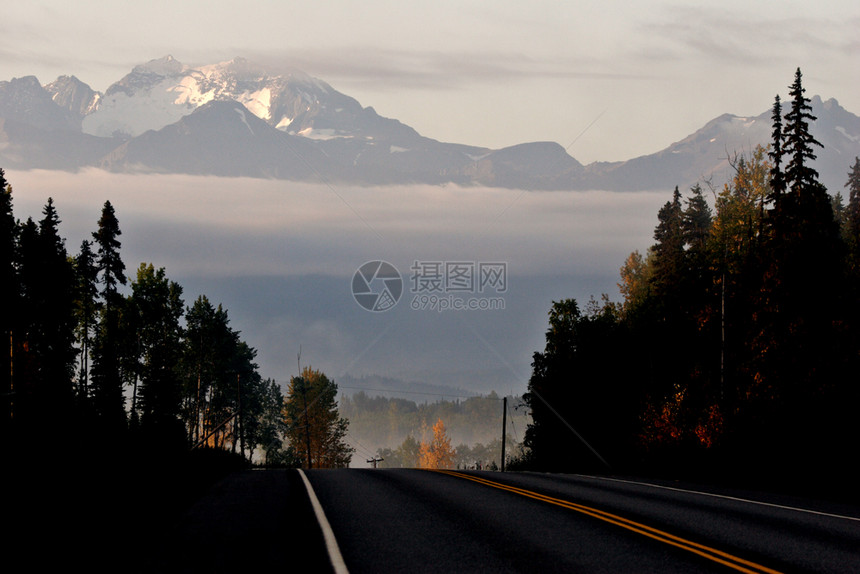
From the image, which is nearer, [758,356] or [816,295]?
[758,356]

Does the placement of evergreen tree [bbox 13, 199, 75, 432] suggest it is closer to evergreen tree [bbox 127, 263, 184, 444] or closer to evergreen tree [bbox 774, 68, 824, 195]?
evergreen tree [bbox 127, 263, 184, 444]

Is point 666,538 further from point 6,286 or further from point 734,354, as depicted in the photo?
point 6,286

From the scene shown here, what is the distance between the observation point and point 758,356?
155 feet

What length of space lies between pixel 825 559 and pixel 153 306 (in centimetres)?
8264

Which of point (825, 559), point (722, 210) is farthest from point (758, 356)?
point (825, 559)

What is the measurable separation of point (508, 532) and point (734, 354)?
46.1 meters

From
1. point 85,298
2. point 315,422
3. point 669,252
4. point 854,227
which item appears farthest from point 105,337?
point 854,227

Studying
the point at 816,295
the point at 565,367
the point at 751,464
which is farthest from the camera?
the point at 565,367

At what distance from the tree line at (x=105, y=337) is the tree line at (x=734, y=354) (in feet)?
84.5

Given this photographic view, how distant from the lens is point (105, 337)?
81.9 meters

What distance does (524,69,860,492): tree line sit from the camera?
25.9m

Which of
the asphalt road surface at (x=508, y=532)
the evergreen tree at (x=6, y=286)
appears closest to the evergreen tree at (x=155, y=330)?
the evergreen tree at (x=6, y=286)

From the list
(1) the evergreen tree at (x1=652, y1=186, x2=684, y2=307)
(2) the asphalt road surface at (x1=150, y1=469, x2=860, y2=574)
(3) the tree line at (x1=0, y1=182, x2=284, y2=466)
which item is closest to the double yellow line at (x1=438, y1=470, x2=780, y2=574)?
(2) the asphalt road surface at (x1=150, y1=469, x2=860, y2=574)

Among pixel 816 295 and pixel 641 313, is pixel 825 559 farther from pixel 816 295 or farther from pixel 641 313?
pixel 641 313
